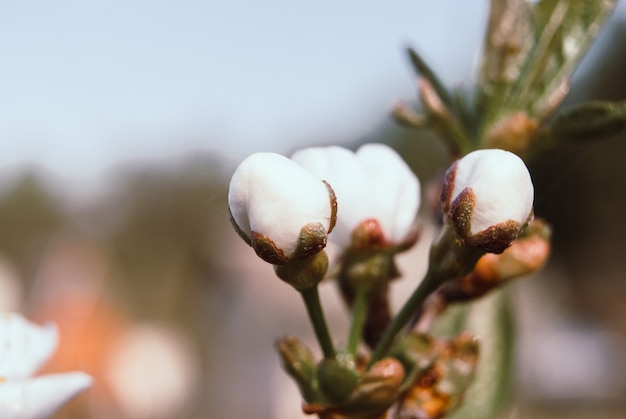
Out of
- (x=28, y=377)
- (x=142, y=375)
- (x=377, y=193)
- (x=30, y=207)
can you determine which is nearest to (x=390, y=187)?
(x=377, y=193)

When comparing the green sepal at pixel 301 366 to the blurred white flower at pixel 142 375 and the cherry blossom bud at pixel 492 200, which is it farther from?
the blurred white flower at pixel 142 375

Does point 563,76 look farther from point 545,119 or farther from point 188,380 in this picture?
point 188,380

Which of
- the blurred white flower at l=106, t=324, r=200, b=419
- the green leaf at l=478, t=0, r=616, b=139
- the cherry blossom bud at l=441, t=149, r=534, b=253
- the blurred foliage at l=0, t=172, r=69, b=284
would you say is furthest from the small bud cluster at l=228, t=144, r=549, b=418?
the blurred foliage at l=0, t=172, r=69, b=284

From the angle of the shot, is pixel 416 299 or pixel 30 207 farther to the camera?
pixel 30 207

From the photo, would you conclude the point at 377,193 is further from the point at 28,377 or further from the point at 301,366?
the point at 28,377

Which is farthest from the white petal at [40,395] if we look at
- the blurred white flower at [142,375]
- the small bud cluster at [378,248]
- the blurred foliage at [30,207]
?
the blurred foliage at [30,207]

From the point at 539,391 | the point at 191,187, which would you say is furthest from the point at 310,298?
the point at 191,187

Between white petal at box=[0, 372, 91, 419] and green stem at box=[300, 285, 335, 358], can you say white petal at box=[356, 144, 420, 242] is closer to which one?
green stem at box=[300, 285, 335, 358]
